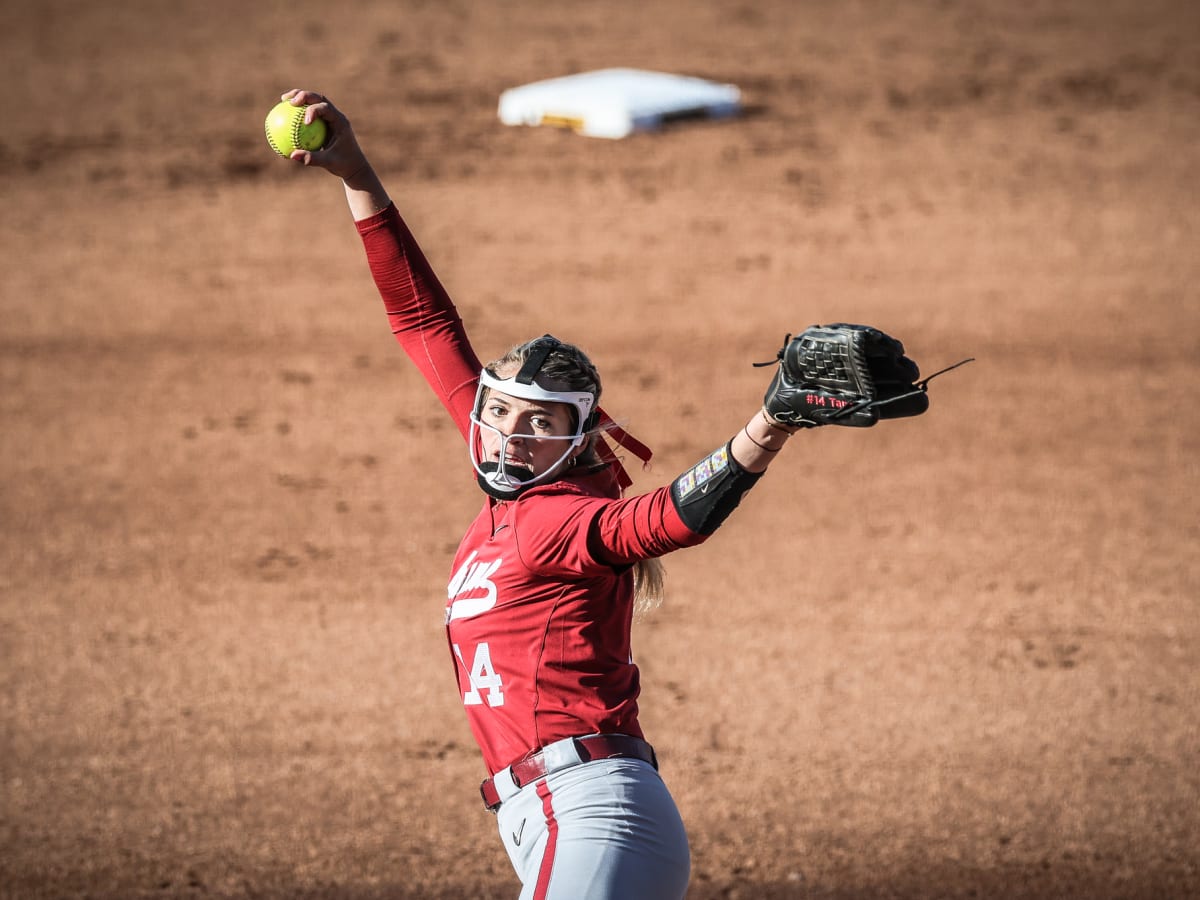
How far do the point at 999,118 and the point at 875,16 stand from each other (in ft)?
10.3

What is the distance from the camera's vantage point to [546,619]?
9.77 feet

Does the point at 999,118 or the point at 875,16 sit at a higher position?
the point at 875,16

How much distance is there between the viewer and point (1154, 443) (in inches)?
332

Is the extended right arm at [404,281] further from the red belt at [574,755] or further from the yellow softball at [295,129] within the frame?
the red belt at [574,755]

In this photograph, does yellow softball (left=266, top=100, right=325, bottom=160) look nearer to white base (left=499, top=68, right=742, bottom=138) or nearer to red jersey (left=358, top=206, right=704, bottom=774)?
red jersey (left=358, top=206, right=704, bottom=774)

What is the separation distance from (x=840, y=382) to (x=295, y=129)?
1.71 meters

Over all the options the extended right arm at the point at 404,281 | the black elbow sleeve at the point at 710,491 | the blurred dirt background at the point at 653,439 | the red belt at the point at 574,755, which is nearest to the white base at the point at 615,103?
the blurred dirt background at the point at 653,439

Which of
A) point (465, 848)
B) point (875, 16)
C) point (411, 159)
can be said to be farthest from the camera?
point (875, 16)

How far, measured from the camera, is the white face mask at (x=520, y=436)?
10.0 feet

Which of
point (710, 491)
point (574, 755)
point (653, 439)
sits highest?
point (710, 491)

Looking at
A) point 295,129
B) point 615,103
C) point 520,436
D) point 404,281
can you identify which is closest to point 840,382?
point 520,436

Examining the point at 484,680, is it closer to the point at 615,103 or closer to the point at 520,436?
the point at 520,436

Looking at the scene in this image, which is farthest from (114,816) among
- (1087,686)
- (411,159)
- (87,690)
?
(411,159)

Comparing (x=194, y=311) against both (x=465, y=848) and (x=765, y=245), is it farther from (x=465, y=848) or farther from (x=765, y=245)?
(x=465, y=848)
